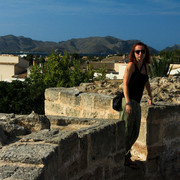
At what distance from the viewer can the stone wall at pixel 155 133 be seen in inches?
168

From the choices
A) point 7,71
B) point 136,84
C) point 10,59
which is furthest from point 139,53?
point 10,59

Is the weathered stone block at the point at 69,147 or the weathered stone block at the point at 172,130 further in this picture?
the weathered stone block at the point at 172,130

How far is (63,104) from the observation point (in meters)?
5.53

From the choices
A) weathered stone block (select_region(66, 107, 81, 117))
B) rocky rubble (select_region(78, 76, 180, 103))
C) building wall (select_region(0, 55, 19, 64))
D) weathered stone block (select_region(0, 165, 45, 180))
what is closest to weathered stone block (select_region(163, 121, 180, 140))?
rocky rubble (select_region(78, 76, 180, 103))

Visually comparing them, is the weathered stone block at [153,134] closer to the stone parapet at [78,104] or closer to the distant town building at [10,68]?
the stone parapet at [78,104]

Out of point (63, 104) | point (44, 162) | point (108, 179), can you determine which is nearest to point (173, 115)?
point (108, 179)

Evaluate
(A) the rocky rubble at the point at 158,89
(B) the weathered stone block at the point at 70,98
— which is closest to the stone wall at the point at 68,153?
(B) the weathered stone block at the point at 70,98

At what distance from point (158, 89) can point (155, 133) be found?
4.18ft

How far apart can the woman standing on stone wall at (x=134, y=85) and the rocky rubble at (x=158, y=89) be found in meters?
1.19

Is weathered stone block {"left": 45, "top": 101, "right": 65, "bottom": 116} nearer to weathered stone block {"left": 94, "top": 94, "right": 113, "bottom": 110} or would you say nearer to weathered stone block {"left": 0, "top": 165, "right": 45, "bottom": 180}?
weathered stone block {"left": 94, "top": 94, "right": 113, "bottom": 110}

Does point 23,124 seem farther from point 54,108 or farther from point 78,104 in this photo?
point 54,108

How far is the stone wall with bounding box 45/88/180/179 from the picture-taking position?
168 inches

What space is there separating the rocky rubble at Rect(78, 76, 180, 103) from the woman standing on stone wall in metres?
1.19

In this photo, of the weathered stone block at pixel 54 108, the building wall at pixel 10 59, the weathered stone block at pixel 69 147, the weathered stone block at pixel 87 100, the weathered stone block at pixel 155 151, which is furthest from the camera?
the building wall at pixel 10 59
